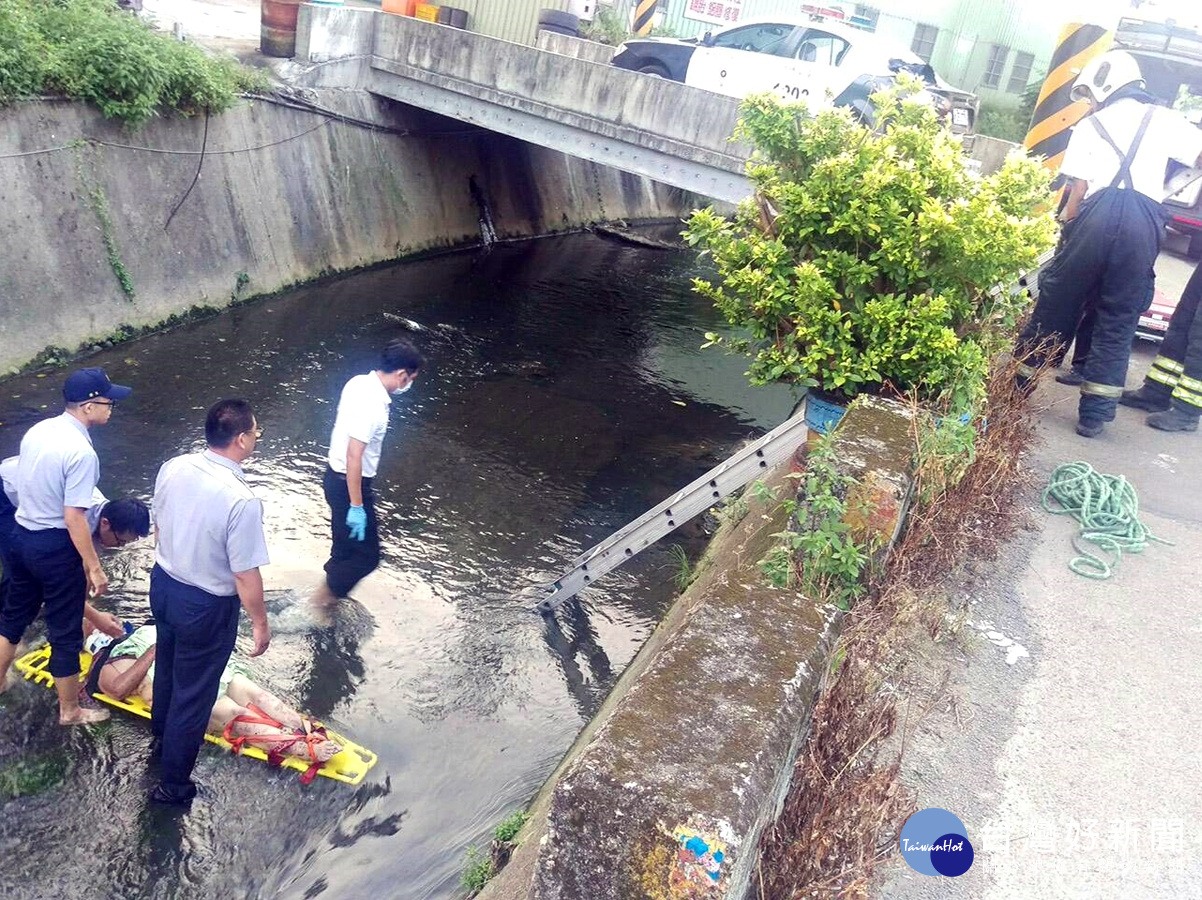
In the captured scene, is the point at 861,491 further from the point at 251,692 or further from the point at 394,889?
the point at 251,692

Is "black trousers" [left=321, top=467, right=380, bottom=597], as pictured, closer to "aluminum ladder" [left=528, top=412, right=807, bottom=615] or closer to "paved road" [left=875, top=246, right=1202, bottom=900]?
"aluminum ladder" [left=528, top=412, right=807, bottom=615]

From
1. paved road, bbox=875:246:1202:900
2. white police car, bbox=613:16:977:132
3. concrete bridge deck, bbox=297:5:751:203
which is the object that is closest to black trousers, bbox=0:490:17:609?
paved road, bbox=875:246:1202:900

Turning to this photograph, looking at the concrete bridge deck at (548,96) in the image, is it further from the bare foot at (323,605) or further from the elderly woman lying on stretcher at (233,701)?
the elderly woman lying on stretcher at (233,701)

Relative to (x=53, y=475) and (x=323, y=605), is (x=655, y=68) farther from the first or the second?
(x=53, y=475)

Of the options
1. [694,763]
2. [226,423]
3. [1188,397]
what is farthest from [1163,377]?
[226,423]

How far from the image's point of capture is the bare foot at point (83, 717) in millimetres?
4711

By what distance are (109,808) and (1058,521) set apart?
5.13 metres

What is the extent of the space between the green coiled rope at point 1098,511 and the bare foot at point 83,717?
499 cm

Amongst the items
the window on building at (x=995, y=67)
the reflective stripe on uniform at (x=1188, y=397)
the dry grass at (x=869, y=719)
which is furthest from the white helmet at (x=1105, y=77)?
the window on building at (x=995, y=67)

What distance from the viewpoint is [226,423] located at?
4.00m

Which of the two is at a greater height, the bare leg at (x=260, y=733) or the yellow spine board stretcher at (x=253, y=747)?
the bare leg at (x=260, y=733)

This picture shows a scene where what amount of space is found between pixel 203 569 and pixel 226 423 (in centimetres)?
61

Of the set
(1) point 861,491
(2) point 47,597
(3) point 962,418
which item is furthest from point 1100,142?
(2) point 47,597

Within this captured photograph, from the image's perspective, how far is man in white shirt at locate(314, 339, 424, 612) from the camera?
5301mm
